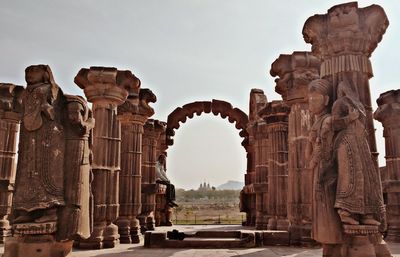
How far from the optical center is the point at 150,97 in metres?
13.3

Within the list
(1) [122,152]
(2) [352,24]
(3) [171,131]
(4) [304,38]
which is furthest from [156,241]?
(3) [171,131]

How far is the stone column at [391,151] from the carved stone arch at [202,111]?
30.5ft

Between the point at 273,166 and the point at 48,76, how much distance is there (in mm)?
9019

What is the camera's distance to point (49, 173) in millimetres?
5797

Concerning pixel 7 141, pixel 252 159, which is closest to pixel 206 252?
pixel 7 141

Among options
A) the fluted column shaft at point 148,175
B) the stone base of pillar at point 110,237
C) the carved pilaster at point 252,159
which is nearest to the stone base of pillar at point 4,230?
the stone base of pillar at point 110,237

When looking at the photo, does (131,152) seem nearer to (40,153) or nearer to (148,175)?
(148,175)

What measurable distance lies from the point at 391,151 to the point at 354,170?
8.67 meters

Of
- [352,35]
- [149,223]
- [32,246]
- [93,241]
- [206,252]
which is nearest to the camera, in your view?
[32,246]

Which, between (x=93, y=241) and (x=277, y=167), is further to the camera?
(x=277, y=167)

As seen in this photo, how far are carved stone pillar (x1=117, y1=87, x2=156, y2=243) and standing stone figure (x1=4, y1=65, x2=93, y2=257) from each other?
6.23 meters

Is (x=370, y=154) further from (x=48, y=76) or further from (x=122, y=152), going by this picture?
(x=122, y=152)

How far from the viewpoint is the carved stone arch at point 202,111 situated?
21.4 m

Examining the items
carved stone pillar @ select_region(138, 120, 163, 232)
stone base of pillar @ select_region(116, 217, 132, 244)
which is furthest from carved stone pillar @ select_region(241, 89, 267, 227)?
stone base of pillar @ select_region(116, 217, 132, 244)
